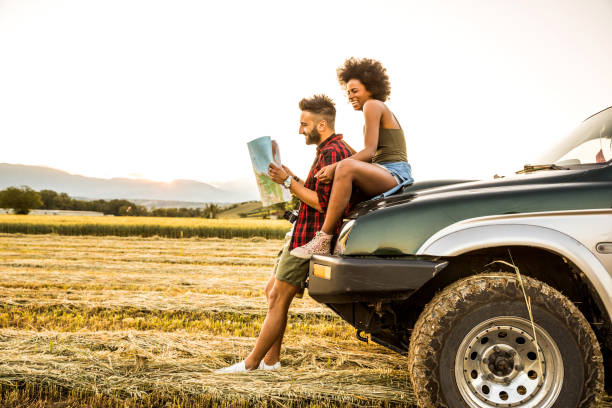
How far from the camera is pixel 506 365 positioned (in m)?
2.23

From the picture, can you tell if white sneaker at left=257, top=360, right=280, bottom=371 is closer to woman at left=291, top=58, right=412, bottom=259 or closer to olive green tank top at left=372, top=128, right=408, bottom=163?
woman at left=291, top=58, right=412, bottom=259

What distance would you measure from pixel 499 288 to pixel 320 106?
6.20 ft

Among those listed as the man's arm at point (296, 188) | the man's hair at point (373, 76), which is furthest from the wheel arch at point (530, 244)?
the man's hair at point (373, 76)

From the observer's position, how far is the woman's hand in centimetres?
298

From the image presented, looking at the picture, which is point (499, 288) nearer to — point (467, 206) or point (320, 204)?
point (467, 206)

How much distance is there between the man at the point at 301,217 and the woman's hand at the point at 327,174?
3.4 inches

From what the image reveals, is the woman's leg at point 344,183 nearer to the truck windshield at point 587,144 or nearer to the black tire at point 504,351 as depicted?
the black tire at point 504,351

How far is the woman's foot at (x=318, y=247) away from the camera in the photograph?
285 cm

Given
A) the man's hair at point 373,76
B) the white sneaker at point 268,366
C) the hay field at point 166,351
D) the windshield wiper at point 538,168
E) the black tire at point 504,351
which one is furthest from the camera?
the man's hair at point 373,76

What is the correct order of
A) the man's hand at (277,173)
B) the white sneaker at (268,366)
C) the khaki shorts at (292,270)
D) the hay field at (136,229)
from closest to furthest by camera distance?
the man's hand at (277,173) → the khaki shorts at (292,270) → the white sneaker at (268,366) → the hay field at (136,229)

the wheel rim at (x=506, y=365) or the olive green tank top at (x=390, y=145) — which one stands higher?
the olive green tank top at (x=390, y=145)

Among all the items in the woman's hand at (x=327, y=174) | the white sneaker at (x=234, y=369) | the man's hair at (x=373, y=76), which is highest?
the man's hair at (x=373, y=76)

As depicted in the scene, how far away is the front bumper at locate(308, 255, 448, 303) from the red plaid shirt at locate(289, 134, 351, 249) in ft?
2.43

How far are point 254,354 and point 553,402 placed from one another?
1990mm
